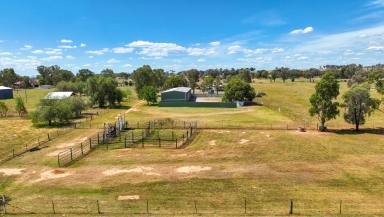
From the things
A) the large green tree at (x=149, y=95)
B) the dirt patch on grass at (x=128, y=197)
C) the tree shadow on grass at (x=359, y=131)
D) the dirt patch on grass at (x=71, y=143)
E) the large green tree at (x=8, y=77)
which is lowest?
the dirt patch on grass at (x=128, y=197)

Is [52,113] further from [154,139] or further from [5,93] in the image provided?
[5,93]

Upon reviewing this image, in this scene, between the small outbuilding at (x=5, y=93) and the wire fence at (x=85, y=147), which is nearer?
the wire fence at (x=85, y=147)

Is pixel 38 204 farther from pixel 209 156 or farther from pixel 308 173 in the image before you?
pixel 308 173

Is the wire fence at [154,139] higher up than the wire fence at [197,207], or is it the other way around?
the wire fence at [154,139]

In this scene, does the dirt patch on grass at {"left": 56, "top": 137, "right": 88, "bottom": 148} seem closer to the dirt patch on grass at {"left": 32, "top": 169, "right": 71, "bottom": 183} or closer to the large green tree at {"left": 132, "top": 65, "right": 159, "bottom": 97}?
the dirt patch on grass at {"left": 32, "top": 169, "right": 71, "bottom": 183}

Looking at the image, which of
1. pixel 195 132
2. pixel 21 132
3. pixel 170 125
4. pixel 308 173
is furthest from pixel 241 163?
pixel 21 132

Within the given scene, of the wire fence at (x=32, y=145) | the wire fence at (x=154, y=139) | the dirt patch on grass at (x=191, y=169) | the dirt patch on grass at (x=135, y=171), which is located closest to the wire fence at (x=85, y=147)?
the wire fence at (x=154, y=139)

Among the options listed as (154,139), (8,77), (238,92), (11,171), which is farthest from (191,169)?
(8,77)

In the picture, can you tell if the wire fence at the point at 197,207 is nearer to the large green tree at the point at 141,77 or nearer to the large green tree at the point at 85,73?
the large green tree at the point at 141,77
